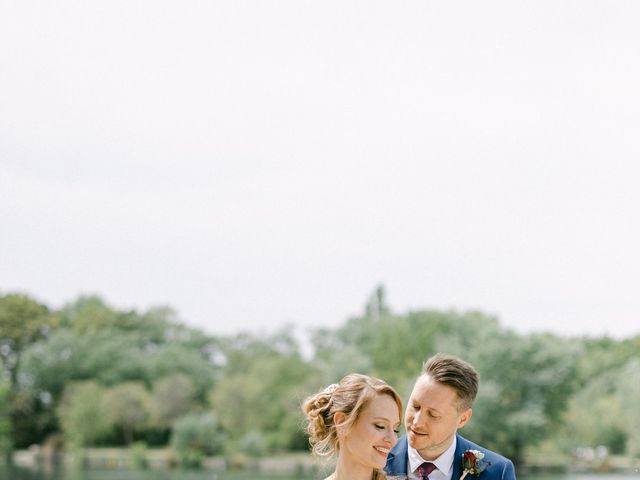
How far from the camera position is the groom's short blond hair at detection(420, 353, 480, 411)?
417 centimetres

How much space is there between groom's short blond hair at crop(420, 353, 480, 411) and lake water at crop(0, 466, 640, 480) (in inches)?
1404

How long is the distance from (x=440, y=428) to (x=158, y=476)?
3867 cm

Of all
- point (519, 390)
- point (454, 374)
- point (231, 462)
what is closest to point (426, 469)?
point (454, 374)

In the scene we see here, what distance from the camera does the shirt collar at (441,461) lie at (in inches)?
168

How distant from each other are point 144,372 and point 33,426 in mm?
6399

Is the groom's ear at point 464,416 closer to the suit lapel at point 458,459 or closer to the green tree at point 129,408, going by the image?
the suit lapel at point 458,459

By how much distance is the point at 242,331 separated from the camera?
63.9 meters

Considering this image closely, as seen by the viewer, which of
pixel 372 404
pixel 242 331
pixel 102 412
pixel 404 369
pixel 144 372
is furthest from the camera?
pixel 242 331

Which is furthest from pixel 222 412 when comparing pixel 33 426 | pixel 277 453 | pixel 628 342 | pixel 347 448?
pixel 347 448

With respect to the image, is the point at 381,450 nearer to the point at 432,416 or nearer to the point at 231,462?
the point at 432,416

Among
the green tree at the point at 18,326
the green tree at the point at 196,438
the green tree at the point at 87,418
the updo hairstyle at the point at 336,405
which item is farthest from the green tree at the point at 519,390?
the updo hairstyle at the point at 336,405

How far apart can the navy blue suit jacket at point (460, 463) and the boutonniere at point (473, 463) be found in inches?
0.7

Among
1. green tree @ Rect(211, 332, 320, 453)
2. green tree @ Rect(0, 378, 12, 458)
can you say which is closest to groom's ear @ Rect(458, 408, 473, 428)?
green tree @ Rect(0, 378, 12, 458)

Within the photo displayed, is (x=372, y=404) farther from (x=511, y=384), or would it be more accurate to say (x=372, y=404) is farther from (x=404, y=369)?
(x=404, y=369)
